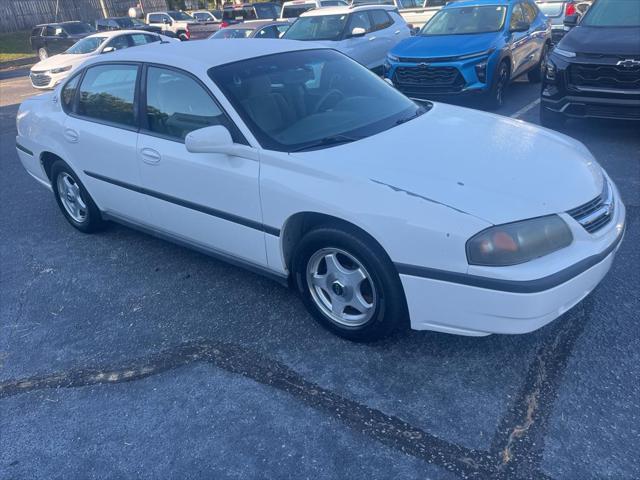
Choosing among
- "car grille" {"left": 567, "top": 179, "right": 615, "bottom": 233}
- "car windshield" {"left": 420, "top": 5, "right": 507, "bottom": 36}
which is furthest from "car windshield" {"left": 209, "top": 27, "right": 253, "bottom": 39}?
"car grille" {"left": 567, "top": 179, "right": 615, "bottom": 233}

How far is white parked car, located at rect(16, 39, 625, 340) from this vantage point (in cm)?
257

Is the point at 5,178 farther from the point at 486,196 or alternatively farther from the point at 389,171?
the point at 486,196

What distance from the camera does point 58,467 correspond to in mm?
2523

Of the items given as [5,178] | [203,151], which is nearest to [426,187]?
[203,151]

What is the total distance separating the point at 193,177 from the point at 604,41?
4.95 m

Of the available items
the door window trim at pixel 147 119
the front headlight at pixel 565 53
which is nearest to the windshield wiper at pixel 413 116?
the door window trim at pixel 147 119

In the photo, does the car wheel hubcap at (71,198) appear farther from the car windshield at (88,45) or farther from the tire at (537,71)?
the car windshield at (88,45)

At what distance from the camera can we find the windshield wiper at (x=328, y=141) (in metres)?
3.14

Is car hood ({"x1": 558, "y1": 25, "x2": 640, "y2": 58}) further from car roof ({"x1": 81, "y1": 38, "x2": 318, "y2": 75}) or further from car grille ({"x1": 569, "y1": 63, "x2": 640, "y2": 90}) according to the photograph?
car roof ({"x1": 81, "y1": 38, "x2": 318, "y2": 75})

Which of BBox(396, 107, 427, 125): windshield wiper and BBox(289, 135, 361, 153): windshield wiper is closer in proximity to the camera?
BBox(289, 135, 361, 153): windshield wiper

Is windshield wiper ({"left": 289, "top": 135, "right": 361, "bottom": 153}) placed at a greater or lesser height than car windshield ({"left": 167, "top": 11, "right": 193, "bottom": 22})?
greater

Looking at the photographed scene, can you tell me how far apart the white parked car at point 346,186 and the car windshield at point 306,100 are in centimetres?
1

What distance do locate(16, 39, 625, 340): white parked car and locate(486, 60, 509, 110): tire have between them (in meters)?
4.44

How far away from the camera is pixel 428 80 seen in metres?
8.10
